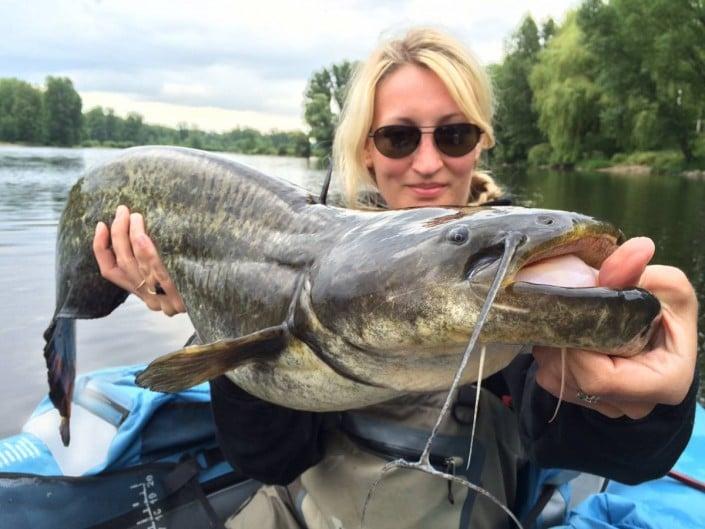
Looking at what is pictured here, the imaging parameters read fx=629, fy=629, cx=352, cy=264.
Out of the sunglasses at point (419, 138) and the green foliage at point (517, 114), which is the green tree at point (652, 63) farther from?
the sunglasses at point (419, 138)

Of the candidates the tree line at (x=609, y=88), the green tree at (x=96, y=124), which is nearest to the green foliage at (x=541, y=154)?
the tree line at (x=609, y=88)

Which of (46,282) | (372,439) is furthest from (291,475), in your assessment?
(46,282)

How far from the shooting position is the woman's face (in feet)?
9.27

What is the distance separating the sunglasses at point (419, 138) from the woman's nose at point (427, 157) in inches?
0.7

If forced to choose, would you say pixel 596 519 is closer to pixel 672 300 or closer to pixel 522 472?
pixel 522 472

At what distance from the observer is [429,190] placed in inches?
113

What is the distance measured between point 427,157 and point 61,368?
6.34 feet

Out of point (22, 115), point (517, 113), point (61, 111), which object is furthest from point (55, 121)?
point (517, 113)

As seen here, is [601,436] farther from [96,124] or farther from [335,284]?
[96,124]

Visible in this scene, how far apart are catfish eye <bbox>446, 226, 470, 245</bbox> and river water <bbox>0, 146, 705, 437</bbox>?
1155mm

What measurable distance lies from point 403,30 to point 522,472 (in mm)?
2178

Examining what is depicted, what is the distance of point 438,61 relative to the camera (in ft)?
9.34

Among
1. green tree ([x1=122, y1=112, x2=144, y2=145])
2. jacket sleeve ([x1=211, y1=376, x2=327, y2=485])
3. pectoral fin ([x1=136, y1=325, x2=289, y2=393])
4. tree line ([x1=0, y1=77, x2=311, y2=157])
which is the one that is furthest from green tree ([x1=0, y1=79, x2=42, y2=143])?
pectoral fin ([x1=136, y1=325, x2=289, y2=393])

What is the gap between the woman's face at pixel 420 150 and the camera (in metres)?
2.82
